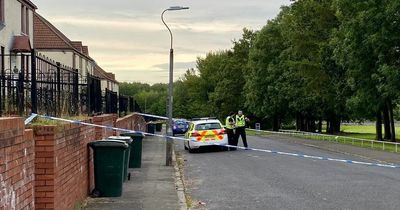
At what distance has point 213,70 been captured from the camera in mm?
99188

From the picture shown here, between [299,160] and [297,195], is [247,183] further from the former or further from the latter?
[299,160]

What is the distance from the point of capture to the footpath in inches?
412

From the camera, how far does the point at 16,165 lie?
603cm

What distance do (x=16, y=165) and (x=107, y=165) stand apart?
17.2 feet

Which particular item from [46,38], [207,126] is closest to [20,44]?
[207,126]

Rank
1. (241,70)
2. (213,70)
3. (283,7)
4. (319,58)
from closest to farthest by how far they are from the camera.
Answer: (319,58) < (283,7) < (241,70) < (213,70)

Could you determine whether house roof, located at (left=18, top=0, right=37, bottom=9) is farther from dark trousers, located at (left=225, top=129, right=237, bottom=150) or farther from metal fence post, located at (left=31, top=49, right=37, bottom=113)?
metal fence post, located at (left=31, top=49, right=37, bottom=113)

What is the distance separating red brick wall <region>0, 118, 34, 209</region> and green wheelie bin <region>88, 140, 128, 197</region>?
4.34 m

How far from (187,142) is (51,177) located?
1878 cm

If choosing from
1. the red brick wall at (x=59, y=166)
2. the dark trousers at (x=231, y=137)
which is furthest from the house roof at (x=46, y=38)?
the red brick wall at (x=59, y=166)

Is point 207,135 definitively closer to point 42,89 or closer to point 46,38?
point 42,89

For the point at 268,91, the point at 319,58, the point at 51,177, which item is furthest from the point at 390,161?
the point at 268,91

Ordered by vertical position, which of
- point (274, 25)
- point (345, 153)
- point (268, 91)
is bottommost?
point (345, 153)

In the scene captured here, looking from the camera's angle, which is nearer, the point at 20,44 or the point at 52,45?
the point at 20,44
